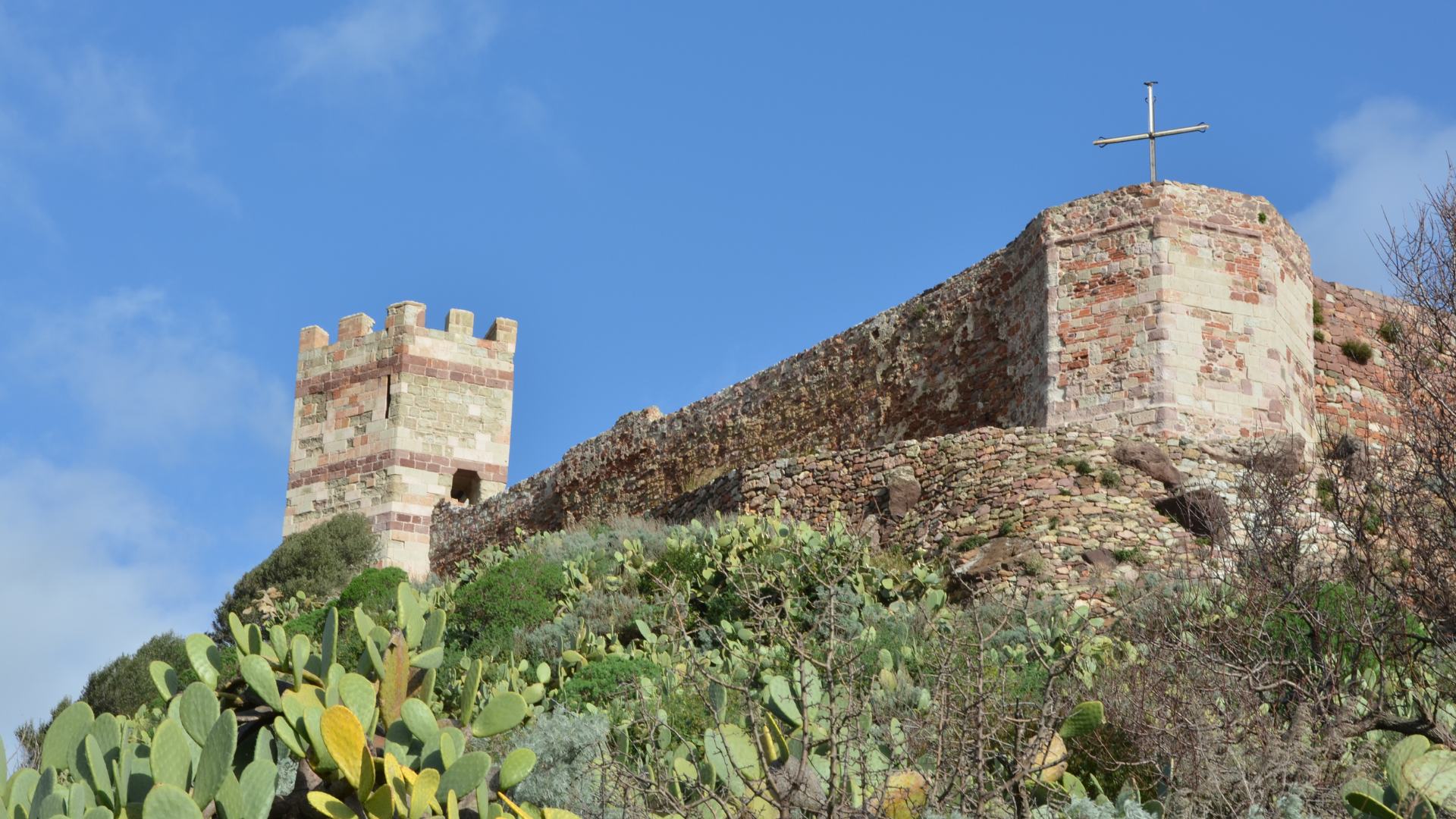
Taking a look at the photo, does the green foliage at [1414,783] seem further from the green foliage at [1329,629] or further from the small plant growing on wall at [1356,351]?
the small plant growing on wall at [1356,351]

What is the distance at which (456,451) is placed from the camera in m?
26.1

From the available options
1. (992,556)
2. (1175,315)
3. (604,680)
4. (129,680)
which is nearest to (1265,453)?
(1175,315)

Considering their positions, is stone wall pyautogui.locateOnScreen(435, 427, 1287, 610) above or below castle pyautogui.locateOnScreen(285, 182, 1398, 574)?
below

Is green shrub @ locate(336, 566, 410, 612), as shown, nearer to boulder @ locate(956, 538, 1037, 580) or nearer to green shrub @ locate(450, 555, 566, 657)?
green shrub @ locate(450, 555, 566, 657)

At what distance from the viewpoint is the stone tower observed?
25.4 m

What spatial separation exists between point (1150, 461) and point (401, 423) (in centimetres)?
1405

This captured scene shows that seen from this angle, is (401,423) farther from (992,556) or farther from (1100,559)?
(1100,559)

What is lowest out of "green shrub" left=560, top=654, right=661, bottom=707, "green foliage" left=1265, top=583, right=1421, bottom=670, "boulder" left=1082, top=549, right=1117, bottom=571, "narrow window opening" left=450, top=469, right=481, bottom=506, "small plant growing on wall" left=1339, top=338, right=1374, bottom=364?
"green shrub" left=560, top=654, right=661, bottom=707

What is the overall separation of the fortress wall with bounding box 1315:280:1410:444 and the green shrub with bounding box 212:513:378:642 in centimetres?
1358

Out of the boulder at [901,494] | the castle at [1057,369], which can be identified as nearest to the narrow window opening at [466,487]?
the castle at [1057,369]

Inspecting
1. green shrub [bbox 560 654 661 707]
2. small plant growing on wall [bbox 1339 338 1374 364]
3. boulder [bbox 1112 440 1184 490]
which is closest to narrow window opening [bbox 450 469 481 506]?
boulder [bbox 1112 440 1184 490]

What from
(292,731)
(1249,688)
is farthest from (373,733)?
(1249,688)

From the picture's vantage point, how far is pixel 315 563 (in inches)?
950

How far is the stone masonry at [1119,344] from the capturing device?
15586 mm
